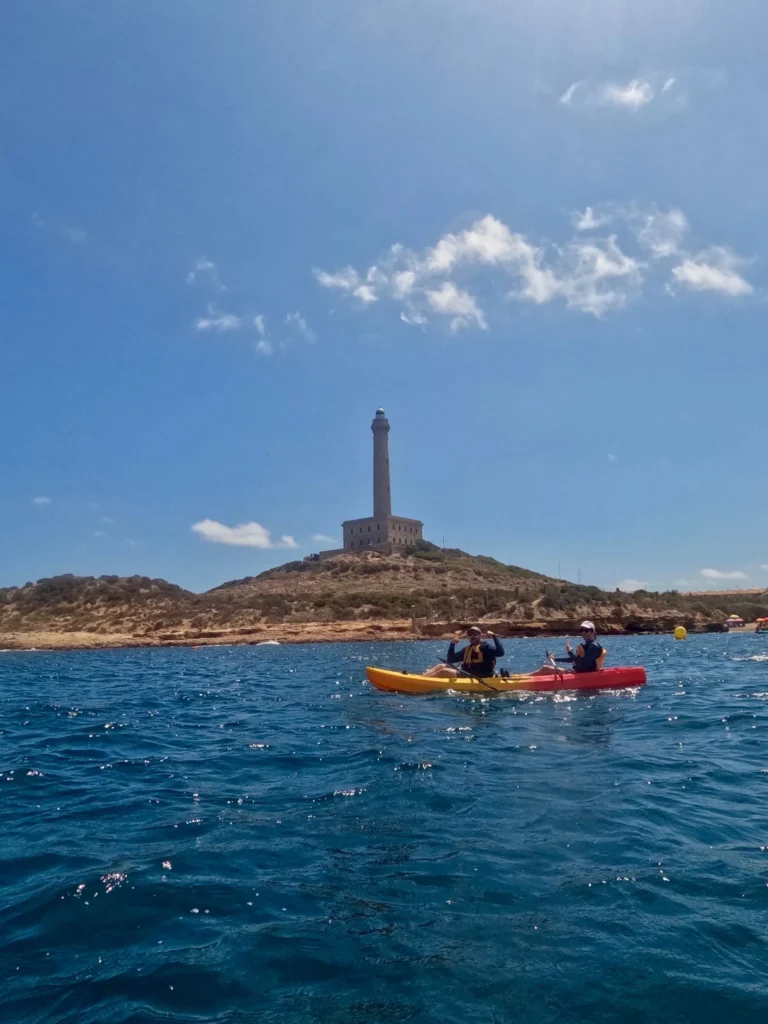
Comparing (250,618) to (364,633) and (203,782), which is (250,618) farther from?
(203,782)

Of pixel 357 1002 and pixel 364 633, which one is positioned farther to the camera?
pixel 364 633

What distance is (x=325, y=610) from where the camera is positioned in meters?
57.5

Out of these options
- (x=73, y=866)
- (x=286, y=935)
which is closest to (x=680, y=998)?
(x=286, y=935)

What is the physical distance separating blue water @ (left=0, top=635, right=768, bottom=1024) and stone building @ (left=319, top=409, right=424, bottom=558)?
87.8 m

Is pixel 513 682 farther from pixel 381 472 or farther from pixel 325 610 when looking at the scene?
pixel 381 472

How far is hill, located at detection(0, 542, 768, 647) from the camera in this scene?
1937 inches

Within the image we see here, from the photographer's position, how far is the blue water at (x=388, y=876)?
3805mm

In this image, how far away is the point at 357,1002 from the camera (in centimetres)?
371

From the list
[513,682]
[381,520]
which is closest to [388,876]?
[513,682]

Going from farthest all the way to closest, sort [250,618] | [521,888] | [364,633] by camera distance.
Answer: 1. [250,618]
2. [364,633]
3. [521,888]

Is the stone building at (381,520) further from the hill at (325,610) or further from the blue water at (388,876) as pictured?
the blue water at (388,876)

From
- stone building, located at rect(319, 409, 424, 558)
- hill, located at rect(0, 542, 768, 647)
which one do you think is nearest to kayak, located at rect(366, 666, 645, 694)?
hill, located at rect(0, 542, 768, 647)

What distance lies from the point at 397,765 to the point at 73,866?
4.34m

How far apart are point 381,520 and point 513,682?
83.8 metres
